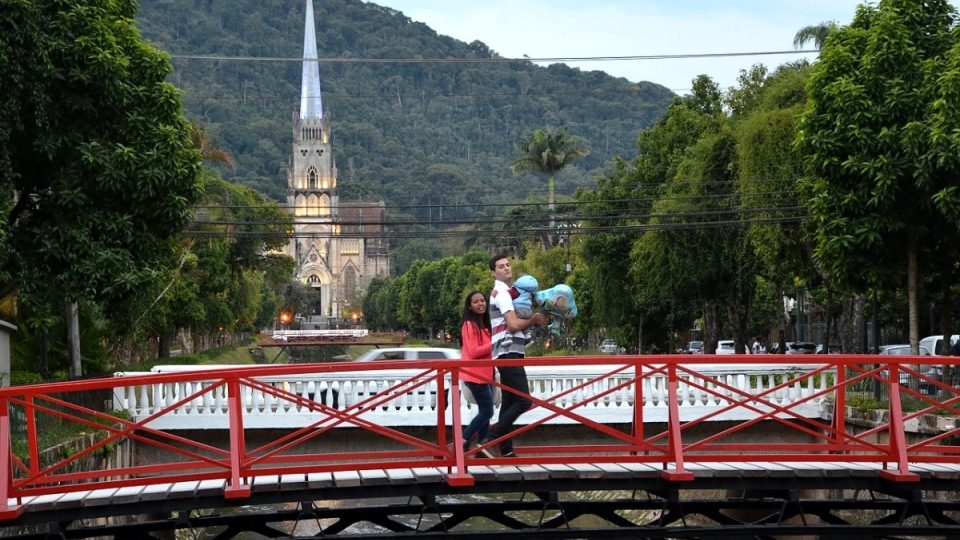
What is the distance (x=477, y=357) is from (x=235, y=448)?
265 centimetres

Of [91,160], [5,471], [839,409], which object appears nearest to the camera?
[5,471]

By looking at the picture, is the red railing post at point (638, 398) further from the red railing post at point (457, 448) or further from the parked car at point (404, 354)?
the parked car at point (404, 354)

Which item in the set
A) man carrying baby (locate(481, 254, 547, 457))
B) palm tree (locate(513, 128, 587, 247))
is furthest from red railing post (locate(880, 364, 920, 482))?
palm tree (locate(513, 128, 587, 247))

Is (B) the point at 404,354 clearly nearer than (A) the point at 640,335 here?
Yes

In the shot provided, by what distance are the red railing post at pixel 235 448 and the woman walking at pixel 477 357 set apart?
2.02 metres

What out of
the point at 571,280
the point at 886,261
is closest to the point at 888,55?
the point at 886,261

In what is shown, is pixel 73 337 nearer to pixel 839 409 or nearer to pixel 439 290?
pixel 839 409

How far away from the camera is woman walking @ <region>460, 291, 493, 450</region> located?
12875 millimetres

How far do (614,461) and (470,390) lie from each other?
1.45 m

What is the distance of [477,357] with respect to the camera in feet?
43.9

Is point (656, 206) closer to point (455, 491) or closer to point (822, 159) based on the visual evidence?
point (822, 159)

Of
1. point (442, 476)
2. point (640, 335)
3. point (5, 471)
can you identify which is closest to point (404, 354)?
point (442, 476)

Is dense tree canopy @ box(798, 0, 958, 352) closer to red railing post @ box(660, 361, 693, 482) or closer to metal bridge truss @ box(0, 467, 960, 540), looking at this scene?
metal bridge truss @ box(0, 467, 960, 540)

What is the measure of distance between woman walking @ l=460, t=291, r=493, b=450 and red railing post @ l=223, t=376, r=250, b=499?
6.63 feet
